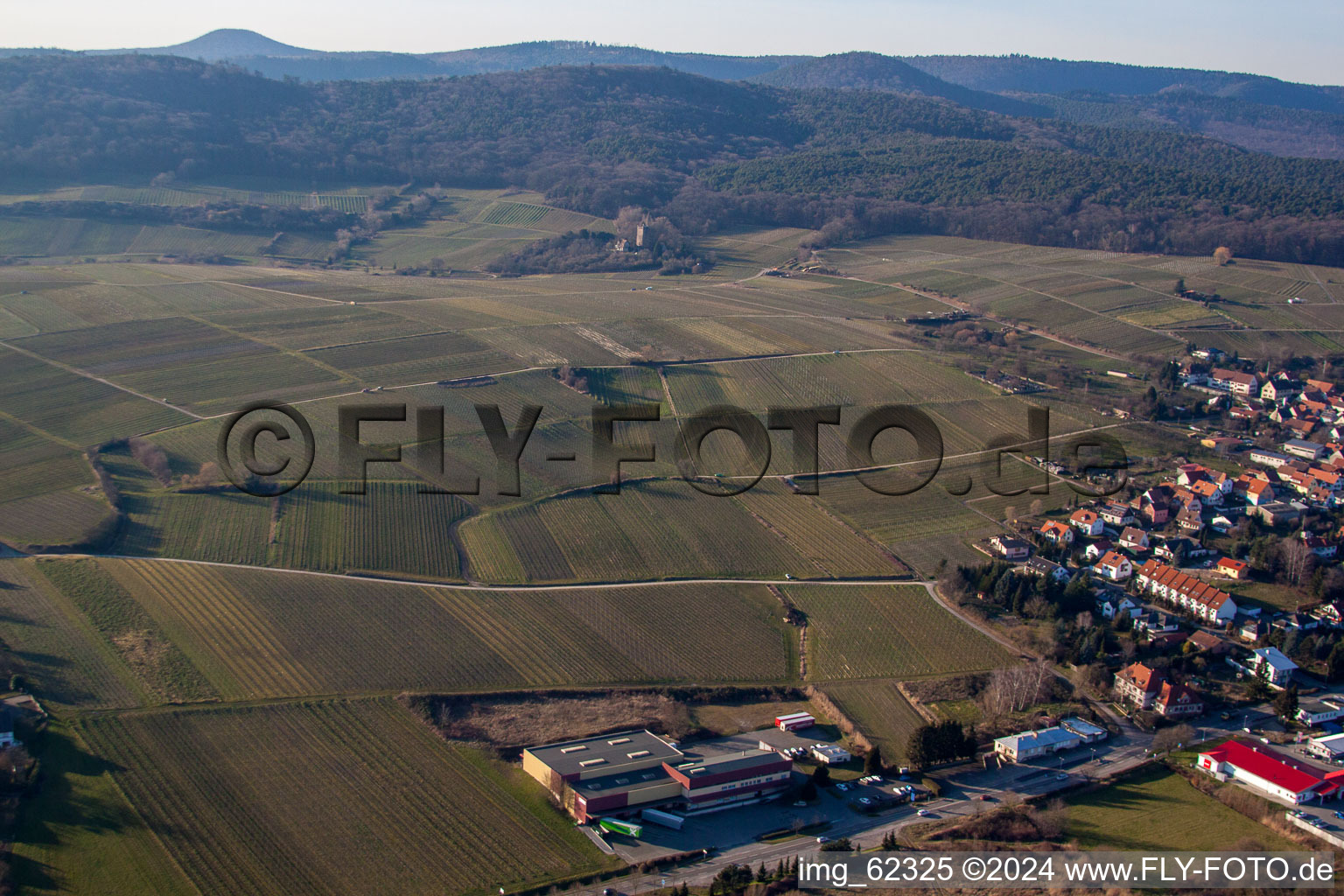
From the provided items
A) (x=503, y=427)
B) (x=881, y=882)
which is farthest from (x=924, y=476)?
(x=881, y=882)

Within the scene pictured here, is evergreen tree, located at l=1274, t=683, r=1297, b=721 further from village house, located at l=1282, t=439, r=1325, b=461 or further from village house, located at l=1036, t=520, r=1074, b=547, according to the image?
village house, located at l=1282, t=439, r=1325, b=461

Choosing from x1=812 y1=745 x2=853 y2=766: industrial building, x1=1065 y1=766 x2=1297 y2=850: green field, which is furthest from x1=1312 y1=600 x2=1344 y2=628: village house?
x1=812 y1=745 x2=853 y2=766: industrial building

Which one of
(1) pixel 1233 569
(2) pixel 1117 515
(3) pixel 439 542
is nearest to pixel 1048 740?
(1) pixel 1233 569

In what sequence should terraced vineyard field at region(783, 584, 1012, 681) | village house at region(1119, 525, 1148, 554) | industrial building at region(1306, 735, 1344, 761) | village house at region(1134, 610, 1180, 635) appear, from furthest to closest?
village house at region(1119, 525, 1148, 554), village house at region(1134, 610, 1180, 635), terraced vineyard field at region(783, 584, 1012, 681), industrial building at region(1306, 735, 1344, 761)

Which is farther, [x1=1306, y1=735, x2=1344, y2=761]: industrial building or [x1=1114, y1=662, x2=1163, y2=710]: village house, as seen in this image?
[x1=1114, y1=662, x2=1163, y2=710]: village house

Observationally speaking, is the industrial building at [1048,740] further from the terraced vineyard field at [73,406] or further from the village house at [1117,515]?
the terraced vineyard field at [73,406]

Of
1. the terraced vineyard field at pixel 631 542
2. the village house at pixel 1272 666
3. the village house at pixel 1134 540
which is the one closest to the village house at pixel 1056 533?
the village house at pixel 1134 540

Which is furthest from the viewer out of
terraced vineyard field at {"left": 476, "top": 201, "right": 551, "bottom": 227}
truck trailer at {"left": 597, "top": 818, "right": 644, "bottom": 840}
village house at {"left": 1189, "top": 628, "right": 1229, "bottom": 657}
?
terraced vineyard field at {"left": 476, "top": 201, "right": 551, "bottom": 227}
